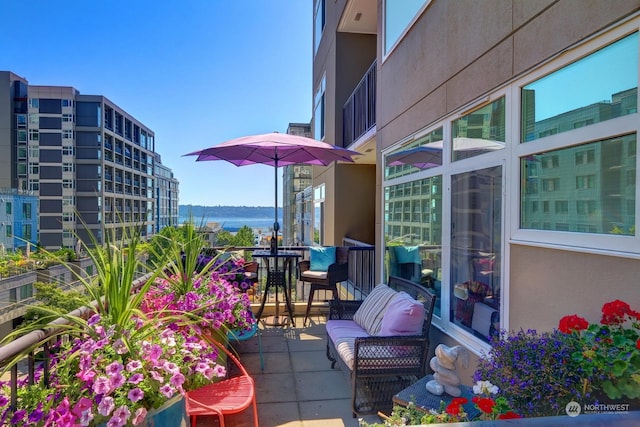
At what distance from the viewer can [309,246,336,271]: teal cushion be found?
5374 millimetres

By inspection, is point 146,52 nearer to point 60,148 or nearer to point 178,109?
point 178,109

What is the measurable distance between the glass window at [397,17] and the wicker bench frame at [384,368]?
3.02 metres

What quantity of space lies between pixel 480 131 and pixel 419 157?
3.59 ft

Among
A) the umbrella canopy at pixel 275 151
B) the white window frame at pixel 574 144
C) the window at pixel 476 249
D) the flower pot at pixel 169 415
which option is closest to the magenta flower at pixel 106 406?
the flower pot at pixel 169 415

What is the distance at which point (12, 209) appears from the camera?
1467 inches

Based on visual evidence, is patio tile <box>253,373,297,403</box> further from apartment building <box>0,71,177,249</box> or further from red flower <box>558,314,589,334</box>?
apartment building <box>0,71,177,249</box>

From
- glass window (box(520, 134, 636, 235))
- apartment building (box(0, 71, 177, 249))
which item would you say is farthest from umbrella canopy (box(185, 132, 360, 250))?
apartment building (box(0, 71, 177, 249))

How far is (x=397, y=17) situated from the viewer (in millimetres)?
4285

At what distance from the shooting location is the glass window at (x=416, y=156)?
10.8ft

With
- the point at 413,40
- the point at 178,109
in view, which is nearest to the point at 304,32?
the point at 413,40

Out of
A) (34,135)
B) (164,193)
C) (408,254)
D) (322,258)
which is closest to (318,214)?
(322,258)

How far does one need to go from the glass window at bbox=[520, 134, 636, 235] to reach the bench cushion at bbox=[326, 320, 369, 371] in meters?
1.61

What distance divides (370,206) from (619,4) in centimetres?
645

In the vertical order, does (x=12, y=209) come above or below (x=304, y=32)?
below
